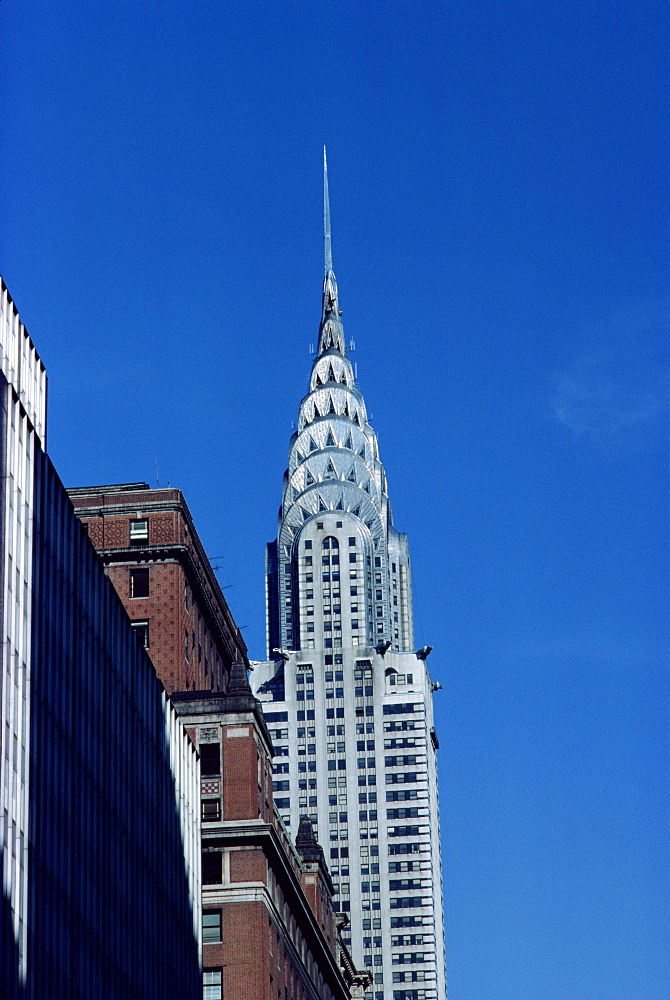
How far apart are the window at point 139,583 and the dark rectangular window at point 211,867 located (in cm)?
2735

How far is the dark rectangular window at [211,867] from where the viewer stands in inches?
4469

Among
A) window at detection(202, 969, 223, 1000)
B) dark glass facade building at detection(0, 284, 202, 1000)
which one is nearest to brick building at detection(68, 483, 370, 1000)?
window at detection(202, 969, 223, 1000)

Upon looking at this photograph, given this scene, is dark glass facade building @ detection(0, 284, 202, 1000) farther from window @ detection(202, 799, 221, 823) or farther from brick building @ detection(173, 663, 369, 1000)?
window @ detection(202, 799, 221, 823)

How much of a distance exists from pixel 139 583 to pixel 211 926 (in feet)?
104

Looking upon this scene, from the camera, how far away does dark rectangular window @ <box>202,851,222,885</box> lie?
114m

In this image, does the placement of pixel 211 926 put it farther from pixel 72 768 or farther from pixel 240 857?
pixel 72 768

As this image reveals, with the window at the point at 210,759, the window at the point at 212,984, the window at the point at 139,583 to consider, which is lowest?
the window at the point at 212,984

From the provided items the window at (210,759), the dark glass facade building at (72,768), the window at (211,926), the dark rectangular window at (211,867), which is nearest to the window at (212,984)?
the window at (211,926)

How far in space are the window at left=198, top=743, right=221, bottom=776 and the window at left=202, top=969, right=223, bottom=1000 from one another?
11.5 metres

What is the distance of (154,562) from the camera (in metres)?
137

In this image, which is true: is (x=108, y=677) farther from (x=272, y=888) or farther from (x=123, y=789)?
(x=272, y=888)

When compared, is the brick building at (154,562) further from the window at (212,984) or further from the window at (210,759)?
the window at (212,984)

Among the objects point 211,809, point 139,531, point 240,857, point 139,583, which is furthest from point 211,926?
point 139,531

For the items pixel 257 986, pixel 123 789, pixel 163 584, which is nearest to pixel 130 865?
pixel 123 789
